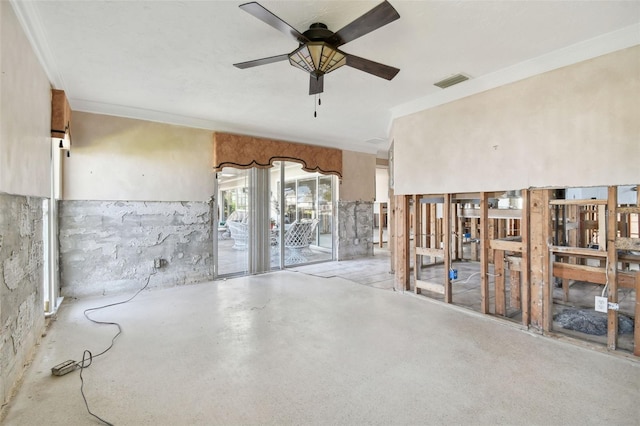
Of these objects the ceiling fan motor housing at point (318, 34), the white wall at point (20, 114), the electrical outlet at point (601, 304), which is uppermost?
the ceiling fan motor housing at point (318, 34)

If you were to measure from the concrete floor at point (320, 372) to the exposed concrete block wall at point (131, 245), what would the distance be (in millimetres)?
741

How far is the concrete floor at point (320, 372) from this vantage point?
185cm

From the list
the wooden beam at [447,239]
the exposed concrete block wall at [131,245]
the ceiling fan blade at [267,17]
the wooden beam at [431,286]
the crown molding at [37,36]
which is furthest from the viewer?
the exposed concrete block wall at [131,245]

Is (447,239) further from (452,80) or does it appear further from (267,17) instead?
(267,17)

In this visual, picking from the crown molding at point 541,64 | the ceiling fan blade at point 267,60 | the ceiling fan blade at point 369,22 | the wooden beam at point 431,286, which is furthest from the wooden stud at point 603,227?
the ceiling fan blade at point 267,60

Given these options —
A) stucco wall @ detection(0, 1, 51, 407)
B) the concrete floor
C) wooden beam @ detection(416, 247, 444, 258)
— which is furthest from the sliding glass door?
wooden beam @ detection(416, 247, 444, 258)

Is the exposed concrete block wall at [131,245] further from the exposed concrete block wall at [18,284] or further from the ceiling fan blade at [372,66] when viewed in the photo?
the ceiling fan blade at [372,66]

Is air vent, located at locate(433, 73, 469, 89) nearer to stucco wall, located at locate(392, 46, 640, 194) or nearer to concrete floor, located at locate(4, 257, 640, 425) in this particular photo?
stucco wall, located at locate(392, 46, 640, 194)

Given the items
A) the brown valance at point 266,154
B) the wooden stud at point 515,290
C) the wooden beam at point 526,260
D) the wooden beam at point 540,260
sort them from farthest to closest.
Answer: the brown valance at point 266,154, the wooden stud at point 515,290, the wooden beam at point 526,260, the wooden beam at point 540,260

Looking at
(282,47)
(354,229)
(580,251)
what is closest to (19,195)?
(282,47)

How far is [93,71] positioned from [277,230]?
3847mm

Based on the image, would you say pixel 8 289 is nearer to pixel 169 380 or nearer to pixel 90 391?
pixel 90 391

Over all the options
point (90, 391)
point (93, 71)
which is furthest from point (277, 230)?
point (90, 391)

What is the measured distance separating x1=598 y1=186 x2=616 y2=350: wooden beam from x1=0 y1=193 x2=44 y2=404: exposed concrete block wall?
176 inches
